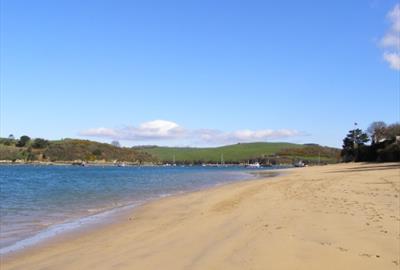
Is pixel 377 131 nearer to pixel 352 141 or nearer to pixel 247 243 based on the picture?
pixel 352 141

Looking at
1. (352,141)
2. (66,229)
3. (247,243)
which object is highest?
(352,141)

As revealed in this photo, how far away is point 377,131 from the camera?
11931 cm

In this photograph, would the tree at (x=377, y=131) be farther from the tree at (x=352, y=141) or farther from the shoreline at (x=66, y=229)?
the shoreline at (x=66, y=229)

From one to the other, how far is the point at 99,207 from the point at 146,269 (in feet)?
58.0

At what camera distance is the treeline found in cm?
8532

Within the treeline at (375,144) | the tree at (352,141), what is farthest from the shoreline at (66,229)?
the tree at (352,141)

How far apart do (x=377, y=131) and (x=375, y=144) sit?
64.3 feet

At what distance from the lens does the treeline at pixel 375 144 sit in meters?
85.3

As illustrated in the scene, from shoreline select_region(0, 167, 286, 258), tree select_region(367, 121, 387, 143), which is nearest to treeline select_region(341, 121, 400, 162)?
tree select_region(367, 121, 387, 143)

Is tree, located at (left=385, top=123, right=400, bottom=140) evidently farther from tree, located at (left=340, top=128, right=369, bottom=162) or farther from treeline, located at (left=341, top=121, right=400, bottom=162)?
tree, located at (left=340, top=128, right=369, bottom=162)

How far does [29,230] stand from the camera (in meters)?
16.6

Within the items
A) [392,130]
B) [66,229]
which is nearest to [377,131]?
[392,130]

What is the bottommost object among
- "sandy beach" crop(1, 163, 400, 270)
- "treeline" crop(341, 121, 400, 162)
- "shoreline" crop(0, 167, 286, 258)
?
"shoreline" crop(0, 167, 286, 258)

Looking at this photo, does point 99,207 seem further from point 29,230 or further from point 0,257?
point 0,257
